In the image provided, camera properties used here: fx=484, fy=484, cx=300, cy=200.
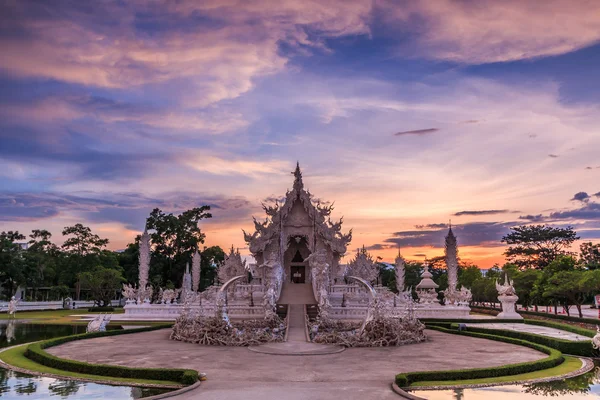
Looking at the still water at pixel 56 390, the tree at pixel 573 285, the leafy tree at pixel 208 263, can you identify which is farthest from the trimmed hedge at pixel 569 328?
the leafy tree at pixel 208 263

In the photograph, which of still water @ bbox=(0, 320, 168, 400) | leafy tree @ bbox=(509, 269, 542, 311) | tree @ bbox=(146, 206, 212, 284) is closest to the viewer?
still water @ bbox=(0, 320, 168, 400)

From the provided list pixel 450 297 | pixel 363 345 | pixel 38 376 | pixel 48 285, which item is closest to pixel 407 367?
pixel 363 345

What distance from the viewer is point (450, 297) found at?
35.1 metres

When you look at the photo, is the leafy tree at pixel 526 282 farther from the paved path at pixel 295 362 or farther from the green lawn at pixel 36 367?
the green lawn at pixel 36 367

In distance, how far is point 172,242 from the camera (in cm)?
6206

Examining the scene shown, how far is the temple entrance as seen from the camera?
40250 millimetres

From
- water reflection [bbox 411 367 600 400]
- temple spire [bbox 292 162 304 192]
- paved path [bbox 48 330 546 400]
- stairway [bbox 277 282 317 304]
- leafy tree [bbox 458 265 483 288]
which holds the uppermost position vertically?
temple spire [bbox 292 162 304 192]

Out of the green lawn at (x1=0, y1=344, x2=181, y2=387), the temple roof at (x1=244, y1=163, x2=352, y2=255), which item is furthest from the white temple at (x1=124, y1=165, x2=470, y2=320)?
the green lawn at (x1=0, y1=344, x2=181, y2=387)

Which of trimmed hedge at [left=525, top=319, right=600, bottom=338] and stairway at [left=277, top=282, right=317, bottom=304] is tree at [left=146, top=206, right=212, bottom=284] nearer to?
stairway at [left=277, top=282, right=317, bottom=304]

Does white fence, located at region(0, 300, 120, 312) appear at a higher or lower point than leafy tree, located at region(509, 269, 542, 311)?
lower

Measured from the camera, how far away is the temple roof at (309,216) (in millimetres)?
36219

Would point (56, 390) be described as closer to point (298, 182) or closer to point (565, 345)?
point (565, 345)

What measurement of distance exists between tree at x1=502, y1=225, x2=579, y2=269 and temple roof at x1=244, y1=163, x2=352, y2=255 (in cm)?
4598

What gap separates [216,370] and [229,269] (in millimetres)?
22410
